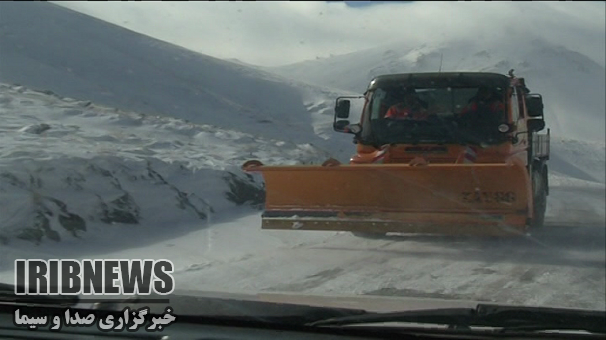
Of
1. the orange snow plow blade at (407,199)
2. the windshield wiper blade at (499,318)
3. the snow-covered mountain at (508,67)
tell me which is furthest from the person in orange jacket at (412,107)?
the windshield wiper blade at (499,318)

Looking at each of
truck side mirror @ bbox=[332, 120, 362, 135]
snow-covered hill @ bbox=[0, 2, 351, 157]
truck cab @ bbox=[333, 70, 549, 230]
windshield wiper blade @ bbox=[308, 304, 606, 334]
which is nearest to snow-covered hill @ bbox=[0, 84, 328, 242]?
snow-covered hill @ bbox=[0, 2, 351, 157]

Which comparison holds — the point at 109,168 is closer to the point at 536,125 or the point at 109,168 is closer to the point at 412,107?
the point at 412,107

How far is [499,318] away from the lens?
3.65 metres

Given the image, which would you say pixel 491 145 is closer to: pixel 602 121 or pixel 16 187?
pixel 602 121

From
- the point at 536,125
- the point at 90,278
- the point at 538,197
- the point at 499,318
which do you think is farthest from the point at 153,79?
the point at 499,318

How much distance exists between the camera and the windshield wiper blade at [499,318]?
3576 mm

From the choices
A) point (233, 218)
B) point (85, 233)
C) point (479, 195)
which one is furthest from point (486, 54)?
point (85, 233)

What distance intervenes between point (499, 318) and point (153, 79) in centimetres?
1667

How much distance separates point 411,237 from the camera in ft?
29.0

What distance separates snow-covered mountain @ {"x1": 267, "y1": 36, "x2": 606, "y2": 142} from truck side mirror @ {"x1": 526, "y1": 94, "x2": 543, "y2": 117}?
109 mm

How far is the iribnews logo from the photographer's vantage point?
4.25 m

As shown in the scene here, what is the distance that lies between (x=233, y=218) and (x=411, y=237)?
1944mm

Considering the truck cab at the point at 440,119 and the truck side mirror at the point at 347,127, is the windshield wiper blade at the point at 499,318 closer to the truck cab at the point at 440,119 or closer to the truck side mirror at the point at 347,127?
the truck cab at the point at 440,119

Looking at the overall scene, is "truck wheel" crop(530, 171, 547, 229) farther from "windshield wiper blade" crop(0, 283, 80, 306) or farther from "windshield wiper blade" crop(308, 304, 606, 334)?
"windshield wiper blade" crop(0, 283, 80, 306)
